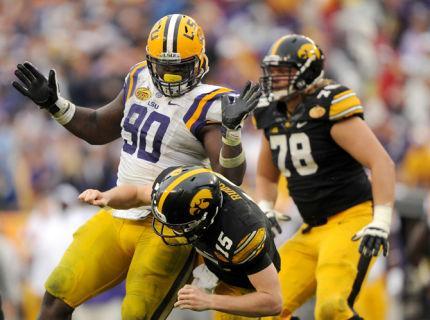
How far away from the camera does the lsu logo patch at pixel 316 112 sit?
6.11 metres

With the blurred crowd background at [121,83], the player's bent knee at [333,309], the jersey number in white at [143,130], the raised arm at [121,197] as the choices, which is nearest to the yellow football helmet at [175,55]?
the jersey number in white at [143,130]

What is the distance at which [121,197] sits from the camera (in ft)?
17.0

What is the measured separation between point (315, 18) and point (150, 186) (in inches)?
308

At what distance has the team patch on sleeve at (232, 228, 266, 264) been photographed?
487 centimetres

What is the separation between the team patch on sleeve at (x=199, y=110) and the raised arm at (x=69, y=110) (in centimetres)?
49

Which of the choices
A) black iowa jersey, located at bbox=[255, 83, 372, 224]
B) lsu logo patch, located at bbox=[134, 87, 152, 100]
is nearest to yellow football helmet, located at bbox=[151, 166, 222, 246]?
lsu logo patch, located at bbox=[134, 87, 152, 100]

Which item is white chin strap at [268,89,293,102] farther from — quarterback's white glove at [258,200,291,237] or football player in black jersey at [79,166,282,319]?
football player in black jersey at [79,166,282,319]

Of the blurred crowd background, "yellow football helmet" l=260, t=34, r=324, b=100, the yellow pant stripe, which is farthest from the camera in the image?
the blurred crowd background

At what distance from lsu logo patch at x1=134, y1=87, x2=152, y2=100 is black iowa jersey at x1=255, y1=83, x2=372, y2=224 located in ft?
3.25

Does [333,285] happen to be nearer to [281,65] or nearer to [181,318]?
[281,65]

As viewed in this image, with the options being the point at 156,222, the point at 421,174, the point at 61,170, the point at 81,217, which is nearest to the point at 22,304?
the point at 81,217

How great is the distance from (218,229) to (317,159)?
140 centimetres

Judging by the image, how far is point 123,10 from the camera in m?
12.4

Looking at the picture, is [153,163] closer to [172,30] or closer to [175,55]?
[175,55]
